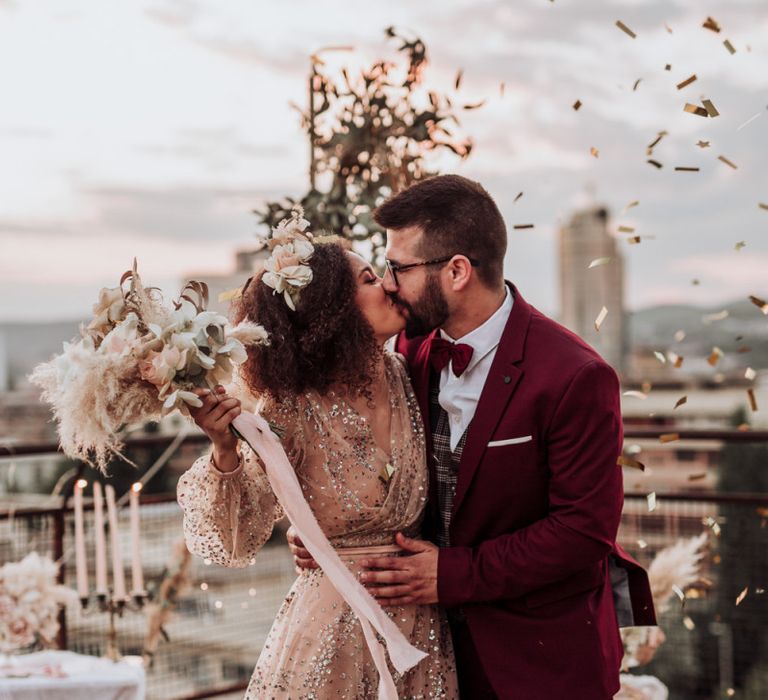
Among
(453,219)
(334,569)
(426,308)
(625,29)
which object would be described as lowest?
(334,569)

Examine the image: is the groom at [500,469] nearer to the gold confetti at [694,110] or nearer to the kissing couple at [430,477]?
the kissing couple at [430,477]

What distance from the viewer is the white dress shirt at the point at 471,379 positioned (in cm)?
236

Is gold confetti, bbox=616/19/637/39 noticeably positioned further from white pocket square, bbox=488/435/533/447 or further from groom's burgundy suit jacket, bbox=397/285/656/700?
white pocket square, bbox=488/435/533/447

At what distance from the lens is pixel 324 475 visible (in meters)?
2.23

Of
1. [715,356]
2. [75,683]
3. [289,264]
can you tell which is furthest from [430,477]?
[75,683]

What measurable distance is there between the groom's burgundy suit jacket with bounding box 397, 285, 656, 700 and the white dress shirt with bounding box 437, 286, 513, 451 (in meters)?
0.06

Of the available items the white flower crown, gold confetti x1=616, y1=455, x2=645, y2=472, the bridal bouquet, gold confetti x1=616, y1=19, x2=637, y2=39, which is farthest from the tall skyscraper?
the bridal bouquet

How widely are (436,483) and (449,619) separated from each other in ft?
1.12

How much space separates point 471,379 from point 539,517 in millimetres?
363

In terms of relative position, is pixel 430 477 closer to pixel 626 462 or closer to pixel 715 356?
pixel 626 462

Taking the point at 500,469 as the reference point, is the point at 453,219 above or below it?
above

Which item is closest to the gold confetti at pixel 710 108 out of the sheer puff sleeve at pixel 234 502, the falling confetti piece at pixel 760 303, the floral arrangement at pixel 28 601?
the falling confetti piece at pixel 760 303

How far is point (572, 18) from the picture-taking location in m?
15.3

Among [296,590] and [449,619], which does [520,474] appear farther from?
[296,590]
